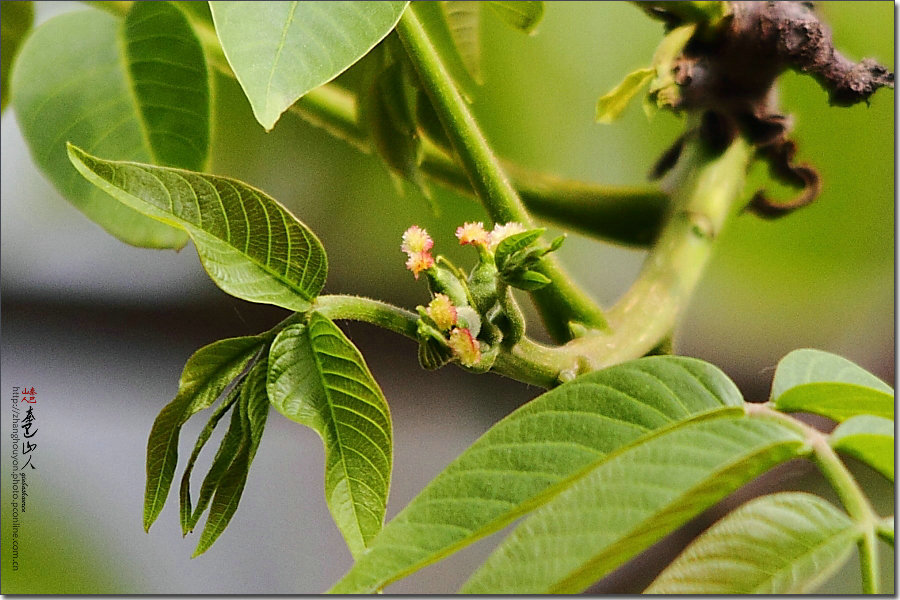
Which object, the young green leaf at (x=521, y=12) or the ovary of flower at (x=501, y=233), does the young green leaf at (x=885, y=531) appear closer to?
the ovary of flower at (x=501, y=233)

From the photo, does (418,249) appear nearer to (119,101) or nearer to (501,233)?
(501,233)

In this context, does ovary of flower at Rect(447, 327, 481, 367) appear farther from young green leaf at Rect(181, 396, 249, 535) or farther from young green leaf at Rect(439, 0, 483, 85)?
young green leaf at Rect(439, 0, 483, 85)

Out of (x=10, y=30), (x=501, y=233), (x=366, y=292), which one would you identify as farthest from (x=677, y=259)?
(x=10, y=30)

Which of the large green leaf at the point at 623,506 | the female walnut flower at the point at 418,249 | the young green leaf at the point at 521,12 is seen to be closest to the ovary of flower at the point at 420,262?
the female walnut flower at the point at 418,249

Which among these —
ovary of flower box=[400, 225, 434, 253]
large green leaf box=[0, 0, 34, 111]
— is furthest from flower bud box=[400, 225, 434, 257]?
large green leaf box=[0, 0, 34, 111]

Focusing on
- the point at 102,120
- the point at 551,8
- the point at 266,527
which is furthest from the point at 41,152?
the point at 551,8
